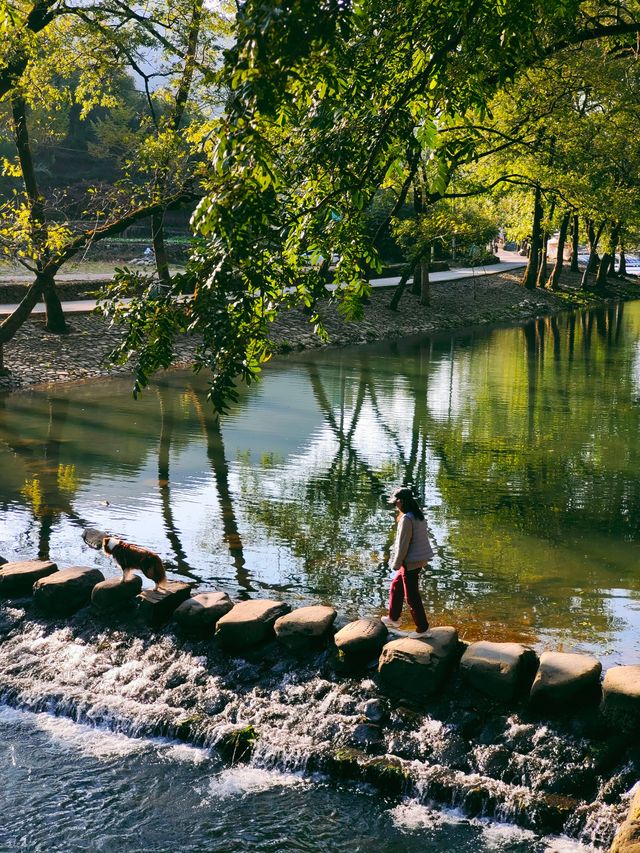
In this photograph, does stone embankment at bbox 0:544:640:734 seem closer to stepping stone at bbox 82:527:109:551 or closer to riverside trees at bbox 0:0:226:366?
stepping stone at bbox 82:527:109:551

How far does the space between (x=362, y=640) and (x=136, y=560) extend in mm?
3244

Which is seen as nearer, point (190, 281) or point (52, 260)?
point (190, 281)

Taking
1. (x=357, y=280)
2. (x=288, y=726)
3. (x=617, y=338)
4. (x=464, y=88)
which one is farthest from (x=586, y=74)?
(x=617, y=338)

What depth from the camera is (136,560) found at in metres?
11.3

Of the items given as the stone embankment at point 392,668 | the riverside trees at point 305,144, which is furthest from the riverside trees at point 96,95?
the stone embankment at point 392,668

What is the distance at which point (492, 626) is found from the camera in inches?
419

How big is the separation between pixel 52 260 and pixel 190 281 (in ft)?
50.7

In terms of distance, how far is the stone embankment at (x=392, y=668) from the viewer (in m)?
8.18

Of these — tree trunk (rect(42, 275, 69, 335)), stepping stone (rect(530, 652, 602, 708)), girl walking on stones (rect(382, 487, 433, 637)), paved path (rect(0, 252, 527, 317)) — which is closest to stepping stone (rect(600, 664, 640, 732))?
stepping stone (rect(530, 652, 602, 708))

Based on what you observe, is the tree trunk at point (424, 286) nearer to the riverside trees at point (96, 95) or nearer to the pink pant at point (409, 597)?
the riverside trees at point (96, 95)

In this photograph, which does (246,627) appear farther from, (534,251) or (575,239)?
(575,239)

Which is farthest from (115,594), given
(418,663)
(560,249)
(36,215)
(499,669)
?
(560,249)

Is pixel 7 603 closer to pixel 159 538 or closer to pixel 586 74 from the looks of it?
pixel 159 538

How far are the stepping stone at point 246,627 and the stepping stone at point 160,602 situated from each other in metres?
0.81
